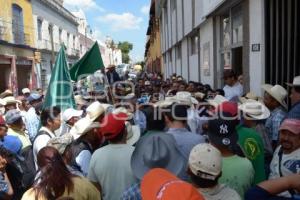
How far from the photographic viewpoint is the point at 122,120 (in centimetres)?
371

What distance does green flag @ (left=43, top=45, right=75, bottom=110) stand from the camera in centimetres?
641

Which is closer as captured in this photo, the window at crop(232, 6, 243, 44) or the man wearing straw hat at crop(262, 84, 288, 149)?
the man wearing straw hat at crop(262, 84, 288, 149)

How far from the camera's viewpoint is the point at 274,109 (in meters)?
4.88

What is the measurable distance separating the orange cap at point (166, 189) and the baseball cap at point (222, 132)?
1331 millimetres

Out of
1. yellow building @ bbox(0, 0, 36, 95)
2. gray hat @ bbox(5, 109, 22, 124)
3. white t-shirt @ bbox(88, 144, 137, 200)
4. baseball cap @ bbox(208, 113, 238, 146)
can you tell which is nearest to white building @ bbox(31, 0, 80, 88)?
yellow building @ bbox(0, 0, 36, 95)

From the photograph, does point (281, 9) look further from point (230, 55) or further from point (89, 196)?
point (89, 196)

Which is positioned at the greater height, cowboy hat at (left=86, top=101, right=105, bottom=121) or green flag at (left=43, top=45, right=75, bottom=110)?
green flag at (left=43, top=45, right=75, bottom=110)

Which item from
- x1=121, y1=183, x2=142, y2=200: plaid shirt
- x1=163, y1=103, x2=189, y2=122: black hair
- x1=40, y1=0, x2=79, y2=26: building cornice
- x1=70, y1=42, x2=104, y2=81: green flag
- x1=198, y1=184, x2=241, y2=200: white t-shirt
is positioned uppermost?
x1=40, y1=0, x2=79, y2=26: building cornice

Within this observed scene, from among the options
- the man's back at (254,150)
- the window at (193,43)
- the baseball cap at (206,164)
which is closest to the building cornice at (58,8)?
the window at (193,43)

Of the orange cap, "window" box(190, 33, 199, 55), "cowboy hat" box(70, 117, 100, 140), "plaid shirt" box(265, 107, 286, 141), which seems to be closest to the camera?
the orange cap

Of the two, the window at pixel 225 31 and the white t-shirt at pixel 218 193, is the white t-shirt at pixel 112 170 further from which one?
the window at pixel 225 31

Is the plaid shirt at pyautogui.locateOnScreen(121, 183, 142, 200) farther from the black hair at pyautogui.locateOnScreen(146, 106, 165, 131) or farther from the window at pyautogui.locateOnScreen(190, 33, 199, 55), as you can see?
the window at pyautogui.locateOnScreen(190, 33, 199, 55)

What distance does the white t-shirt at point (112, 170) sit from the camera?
3.53m

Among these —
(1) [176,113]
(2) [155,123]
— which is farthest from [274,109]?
(2) [155,123]
